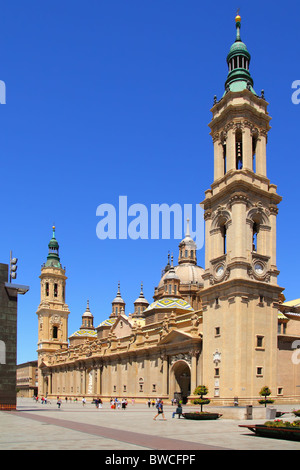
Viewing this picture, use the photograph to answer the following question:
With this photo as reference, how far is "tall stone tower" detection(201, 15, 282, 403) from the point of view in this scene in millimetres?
49594

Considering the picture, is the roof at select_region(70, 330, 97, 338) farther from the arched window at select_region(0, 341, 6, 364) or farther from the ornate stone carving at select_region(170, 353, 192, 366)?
Result: the arched window at select_region(0, 341, 6, 364)

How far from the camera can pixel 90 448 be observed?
1698 cm

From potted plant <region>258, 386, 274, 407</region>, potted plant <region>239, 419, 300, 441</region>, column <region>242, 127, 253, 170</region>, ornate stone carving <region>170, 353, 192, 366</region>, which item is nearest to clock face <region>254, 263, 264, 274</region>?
column <region>242, 127, 253, 170</region>

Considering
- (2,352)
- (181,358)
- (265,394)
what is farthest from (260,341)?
(2,352)

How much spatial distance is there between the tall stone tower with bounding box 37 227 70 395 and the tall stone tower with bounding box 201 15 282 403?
7741cm

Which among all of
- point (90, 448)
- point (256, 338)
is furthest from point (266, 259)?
point (90, 448)

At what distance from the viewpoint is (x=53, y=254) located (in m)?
132

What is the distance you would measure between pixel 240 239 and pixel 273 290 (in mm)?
6460

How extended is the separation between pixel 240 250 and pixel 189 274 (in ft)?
150

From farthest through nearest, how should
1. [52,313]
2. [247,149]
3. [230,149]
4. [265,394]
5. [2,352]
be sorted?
[52,313], [230,149], [247,149], [265,394], [2,352]

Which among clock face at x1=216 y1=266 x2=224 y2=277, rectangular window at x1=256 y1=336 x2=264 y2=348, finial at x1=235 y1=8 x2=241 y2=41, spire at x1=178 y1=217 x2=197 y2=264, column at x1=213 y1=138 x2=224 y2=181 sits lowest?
rectangular window at x1=256 y1=336 x2=264 y2=348

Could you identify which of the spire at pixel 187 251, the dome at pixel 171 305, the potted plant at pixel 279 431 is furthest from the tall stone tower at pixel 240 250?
the spire at pixel 187 251

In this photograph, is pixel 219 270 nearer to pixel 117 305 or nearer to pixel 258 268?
pixel 258 268

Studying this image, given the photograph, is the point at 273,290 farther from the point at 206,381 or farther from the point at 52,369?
the point at 52,369
